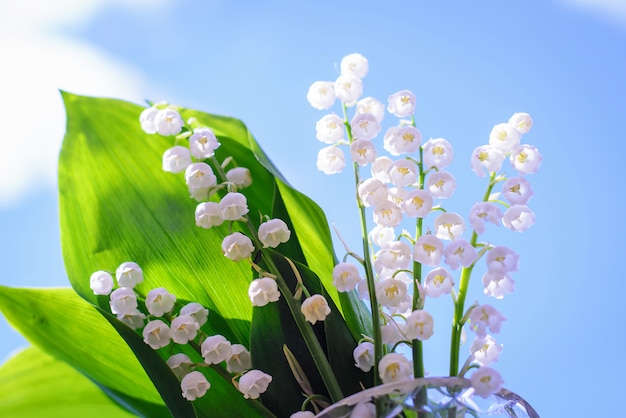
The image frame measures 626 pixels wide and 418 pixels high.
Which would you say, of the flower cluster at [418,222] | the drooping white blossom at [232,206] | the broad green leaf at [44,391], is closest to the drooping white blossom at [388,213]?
the flower cluster at [418,222]

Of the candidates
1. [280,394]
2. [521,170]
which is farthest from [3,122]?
[521,170]

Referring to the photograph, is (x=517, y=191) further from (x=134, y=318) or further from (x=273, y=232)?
(x=134, y=318)

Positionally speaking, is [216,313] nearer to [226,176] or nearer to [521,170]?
[226,176]

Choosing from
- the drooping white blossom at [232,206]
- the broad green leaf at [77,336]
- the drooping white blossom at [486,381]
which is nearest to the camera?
the drooping white blossom at [486,381]

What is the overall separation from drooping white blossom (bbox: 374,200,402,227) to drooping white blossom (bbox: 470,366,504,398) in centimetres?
12

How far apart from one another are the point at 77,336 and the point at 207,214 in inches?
9.2

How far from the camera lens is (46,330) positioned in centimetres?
66

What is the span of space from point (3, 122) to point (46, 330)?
714 mm

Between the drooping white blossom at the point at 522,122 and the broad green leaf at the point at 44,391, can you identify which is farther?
the broad green leaf at the point at 44,391

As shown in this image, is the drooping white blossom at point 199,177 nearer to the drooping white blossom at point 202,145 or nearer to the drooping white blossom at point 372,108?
the drooping white blossom at point 202,145

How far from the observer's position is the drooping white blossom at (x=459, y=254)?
44 centimetres

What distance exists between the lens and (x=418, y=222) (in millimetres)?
492

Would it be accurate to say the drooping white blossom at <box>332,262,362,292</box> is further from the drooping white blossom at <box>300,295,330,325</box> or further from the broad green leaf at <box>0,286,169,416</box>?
the broad green leaf at <box>0,286,169,416</box>

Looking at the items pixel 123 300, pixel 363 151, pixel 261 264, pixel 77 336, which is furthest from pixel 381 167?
Result: pixel 77 336
